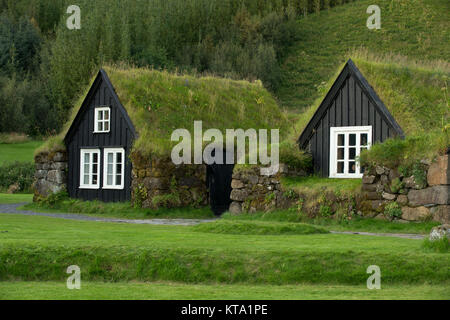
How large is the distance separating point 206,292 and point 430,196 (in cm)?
1193

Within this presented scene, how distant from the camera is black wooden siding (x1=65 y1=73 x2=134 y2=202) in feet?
107

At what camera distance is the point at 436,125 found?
83.9 feet

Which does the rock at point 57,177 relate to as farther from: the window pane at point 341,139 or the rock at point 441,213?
the rock at point 441,213

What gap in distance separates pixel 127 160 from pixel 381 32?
228ft

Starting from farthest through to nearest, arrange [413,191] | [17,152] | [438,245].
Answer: [17,152], [413,191], [438,245]

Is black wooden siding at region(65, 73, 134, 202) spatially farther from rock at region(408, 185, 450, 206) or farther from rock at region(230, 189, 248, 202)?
rock at region(408, 185, 450, 206)

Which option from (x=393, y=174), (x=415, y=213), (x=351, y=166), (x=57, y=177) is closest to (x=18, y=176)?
(x=57, y=177)

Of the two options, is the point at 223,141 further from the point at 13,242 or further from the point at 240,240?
the point at 13,242

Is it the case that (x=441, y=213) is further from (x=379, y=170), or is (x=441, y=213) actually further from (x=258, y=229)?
(x=258, y=229)

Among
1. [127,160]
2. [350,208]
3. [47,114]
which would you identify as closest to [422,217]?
[350,208]

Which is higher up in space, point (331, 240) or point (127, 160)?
point (127, 160)

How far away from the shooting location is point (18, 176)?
50.4 m

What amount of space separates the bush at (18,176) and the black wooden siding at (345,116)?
27.8m

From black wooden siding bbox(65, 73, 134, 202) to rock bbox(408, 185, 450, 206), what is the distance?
14096 millimetres
